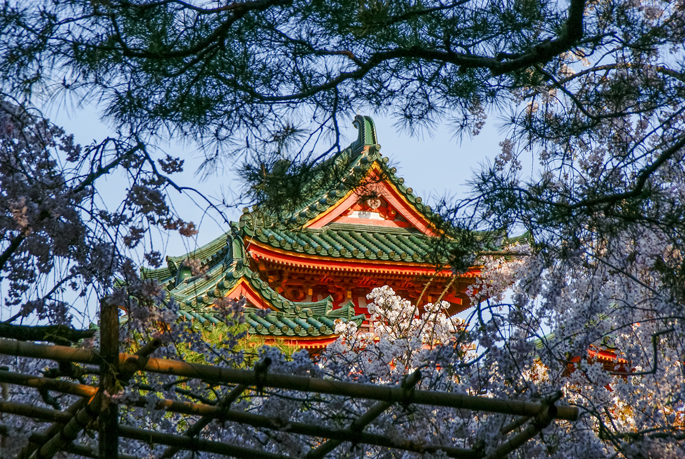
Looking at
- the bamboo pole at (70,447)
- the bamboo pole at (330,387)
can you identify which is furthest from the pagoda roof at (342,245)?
the bamboo pole at (330,387)

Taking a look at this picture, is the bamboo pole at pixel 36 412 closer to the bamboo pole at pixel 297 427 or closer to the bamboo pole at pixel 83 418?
the bamboo pole at pixel 83 418

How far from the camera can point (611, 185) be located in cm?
319

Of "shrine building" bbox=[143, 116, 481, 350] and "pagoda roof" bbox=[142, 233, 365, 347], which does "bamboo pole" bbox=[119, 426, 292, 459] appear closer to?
"shrine building" bbox=[143, 116, 481, 350]

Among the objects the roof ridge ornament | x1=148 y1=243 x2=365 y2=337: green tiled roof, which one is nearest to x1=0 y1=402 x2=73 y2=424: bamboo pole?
x1=148 y1=243 x2=365 y2=337: green tiled roof

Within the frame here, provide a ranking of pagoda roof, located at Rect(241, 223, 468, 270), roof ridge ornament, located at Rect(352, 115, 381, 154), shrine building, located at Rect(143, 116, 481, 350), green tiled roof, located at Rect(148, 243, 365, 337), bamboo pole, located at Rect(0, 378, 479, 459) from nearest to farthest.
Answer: bamboo pole, located at Rect(0, 378, 479, 459) → green tiled roof, located at Rect(148, 243, 365, 337) → shrine building, located at Rect(143, 116, 481, 350) → pagoda roof, located at Rect(241, 223, 468, 270) → roof ridge ornament, located at Rect(352, 115, 381, 154)

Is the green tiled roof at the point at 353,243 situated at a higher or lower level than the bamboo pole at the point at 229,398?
higher

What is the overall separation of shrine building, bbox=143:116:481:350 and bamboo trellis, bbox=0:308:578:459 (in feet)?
12.2

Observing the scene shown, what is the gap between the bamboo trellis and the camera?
2.02 m

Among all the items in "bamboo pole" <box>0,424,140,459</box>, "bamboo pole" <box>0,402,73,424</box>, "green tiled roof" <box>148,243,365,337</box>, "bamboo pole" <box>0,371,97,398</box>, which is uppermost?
"green tiled roof" <box>148,243,365,337</box>

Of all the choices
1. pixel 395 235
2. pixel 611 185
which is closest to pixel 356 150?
pixel 395 235

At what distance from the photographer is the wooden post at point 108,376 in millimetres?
2006

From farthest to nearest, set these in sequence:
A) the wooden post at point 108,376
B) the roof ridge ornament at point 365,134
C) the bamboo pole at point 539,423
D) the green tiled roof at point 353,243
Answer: the roof ridge ornament at point 365,134, the green tiled roof at point 353,243, the bamboo pole at point 539,423, the wooden post at point 108,376

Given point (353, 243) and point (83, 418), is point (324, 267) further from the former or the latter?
point (83, 418)

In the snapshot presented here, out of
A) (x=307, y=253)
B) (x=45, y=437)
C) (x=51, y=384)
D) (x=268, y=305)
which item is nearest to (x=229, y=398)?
(x=51, y=384)
